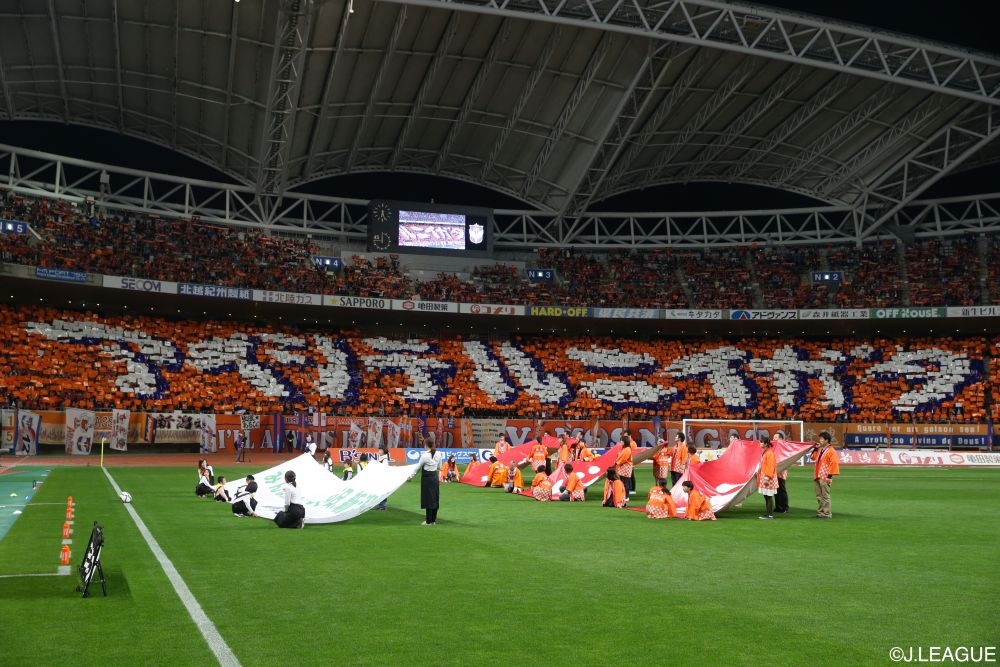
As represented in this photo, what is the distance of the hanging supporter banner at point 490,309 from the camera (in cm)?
5622

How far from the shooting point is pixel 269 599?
33.0 ft

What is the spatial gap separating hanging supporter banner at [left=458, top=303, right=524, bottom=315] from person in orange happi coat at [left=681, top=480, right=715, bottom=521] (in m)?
37.6

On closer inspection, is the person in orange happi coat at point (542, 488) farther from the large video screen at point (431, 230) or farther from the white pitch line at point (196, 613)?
the large video screen at point (431, 230)

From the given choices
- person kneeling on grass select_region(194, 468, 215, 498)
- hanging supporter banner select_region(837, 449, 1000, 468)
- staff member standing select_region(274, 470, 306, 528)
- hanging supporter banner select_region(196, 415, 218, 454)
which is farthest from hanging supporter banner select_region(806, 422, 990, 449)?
staff member standing select_region(274, 470, 306, 528)

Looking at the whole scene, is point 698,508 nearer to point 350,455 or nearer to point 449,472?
point 449,472

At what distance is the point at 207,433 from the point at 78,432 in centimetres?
617

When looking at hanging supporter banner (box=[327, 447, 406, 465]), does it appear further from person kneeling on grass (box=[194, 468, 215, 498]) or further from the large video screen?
the large video screen

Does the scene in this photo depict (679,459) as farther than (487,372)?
No

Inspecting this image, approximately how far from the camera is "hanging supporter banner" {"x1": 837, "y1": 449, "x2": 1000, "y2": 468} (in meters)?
44.1

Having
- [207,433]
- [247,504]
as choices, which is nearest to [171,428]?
[207,433]

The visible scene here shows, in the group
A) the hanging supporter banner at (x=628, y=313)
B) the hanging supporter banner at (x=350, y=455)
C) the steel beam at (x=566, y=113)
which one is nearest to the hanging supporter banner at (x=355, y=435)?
the hanging supporter banner at (x=350, y=455)

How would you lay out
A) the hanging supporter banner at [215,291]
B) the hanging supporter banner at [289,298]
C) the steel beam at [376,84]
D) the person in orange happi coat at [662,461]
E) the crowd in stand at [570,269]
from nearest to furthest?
the person in orange happi coat at [662,461] → the steel beam at [376,84] → the hanging supporter banner at [215,291] → the crowd in stand at [570,269] → the hanging supporter banner at [289,298]

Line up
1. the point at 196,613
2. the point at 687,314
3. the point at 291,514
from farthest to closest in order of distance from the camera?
the point at 687,314, the point at 291,514, the point at 196,613

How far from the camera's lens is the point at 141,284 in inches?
1902
